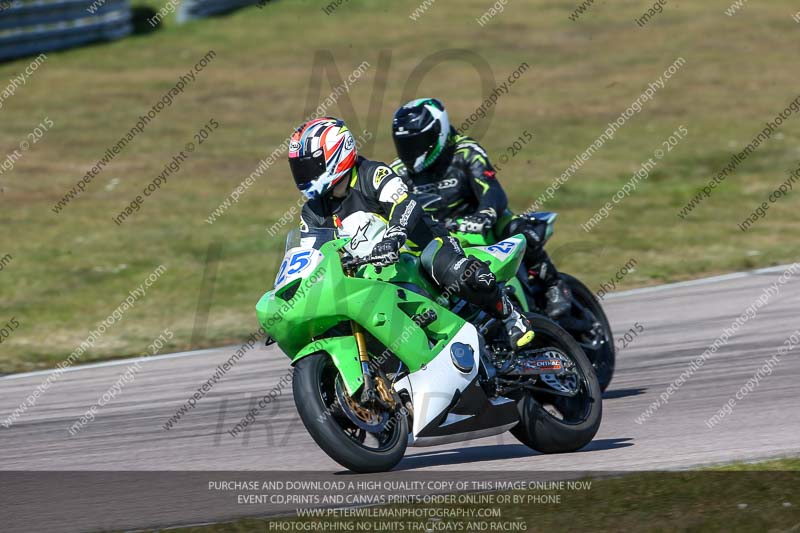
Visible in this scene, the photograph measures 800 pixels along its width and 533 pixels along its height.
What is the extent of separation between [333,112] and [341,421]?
17108 mm

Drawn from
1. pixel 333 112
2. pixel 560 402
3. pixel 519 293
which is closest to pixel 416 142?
pixel 519 293

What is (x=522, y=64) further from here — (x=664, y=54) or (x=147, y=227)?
(x=147, y=227)

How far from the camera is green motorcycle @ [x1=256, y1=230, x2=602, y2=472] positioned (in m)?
6.23

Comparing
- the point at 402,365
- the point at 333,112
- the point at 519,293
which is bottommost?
the point at 333,112

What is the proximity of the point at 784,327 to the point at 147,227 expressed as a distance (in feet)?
30.3

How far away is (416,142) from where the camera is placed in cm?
859

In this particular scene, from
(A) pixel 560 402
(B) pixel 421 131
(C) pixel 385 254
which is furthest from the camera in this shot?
(B) pixel 421 131

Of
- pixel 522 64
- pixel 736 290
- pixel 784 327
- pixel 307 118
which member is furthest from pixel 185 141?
pixel 784 327

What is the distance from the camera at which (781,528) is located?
516cm

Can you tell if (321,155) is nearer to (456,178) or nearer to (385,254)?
(385,254)

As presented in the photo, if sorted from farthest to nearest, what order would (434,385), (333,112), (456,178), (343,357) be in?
(333,112)
(456,178)
(434,385)
(343,357)

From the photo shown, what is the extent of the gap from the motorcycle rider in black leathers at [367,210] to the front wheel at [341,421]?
751 mm

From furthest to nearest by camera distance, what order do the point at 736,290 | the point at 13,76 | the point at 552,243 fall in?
1. the point at 13,76
2. the point at 552,243
3. the point at 736,290

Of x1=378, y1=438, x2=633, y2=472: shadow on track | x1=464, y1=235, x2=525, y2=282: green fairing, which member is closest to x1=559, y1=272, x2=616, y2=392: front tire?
x1=378, y1=438, x2=633, y2=472: shadow on track
